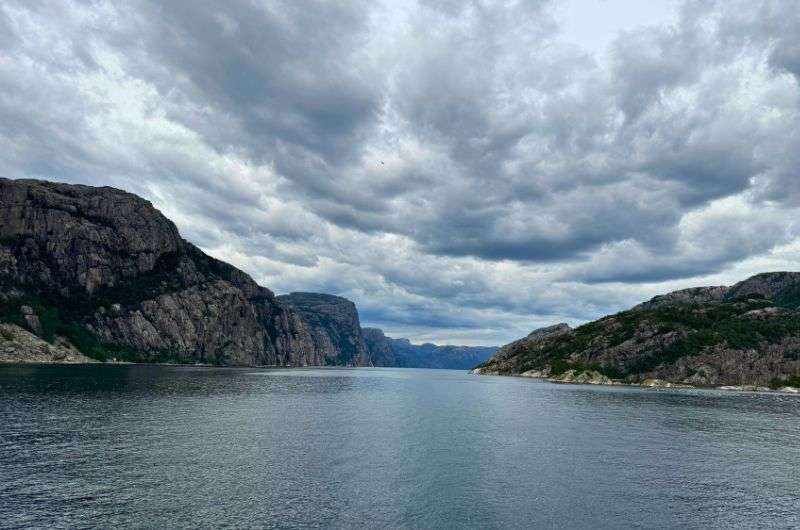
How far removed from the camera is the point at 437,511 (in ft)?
161

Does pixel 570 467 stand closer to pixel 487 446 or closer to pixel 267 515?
pixel 487 446

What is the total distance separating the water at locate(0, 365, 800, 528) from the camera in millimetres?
46562

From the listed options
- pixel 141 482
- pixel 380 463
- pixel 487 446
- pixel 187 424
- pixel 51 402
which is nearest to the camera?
pixel 141 482

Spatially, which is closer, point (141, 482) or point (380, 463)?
point (141, 482)

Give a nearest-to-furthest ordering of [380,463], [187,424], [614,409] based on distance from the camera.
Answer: [380,463] < [187,424] < [614,409]

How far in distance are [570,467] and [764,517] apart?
23267mm

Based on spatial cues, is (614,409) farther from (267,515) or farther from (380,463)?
(267,515)

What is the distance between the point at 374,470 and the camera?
64062mm

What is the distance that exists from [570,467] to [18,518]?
62356mm

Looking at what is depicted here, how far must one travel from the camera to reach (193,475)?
58.1 meters

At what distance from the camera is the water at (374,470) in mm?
46562

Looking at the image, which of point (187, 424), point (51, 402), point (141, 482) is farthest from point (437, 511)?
point (51, 402)

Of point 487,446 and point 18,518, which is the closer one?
point 18,518

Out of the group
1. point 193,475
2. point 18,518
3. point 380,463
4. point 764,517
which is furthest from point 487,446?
point 18,518
